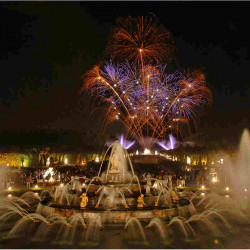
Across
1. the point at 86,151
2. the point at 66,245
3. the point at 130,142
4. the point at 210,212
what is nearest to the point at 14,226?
the point at 66,245

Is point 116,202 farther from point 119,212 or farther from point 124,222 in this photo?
point 124,222

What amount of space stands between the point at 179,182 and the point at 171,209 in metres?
14.3

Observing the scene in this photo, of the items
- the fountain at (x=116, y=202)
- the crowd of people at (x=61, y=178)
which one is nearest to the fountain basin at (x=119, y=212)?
the fountain at (x=116, y=202)

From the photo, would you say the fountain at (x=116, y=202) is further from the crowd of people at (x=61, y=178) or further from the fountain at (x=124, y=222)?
the crowd of people at (x=61, y=178)

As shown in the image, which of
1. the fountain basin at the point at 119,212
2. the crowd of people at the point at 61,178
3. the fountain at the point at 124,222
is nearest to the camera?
the fountain at the point at 124,222

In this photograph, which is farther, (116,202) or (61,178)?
(61,178)

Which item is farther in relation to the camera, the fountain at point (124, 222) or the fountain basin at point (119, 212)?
the fountain basin at point (119, 212)

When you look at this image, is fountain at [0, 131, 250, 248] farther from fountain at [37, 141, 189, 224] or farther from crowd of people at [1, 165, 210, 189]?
crowd of people at [1, 165, 210, 189]

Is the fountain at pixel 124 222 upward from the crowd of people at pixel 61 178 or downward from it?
downward

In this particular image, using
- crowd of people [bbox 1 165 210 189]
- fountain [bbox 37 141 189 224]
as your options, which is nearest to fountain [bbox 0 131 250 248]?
fountain [bbox 37 141 189 224]

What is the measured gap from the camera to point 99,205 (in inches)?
517

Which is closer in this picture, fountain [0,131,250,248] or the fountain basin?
fountain [0,131,250,248]

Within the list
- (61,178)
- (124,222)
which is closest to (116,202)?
(124,222)

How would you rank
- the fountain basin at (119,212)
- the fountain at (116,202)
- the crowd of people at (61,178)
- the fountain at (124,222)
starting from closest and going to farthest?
the fountain at (124,222), the fountain basin at (119,212), the fountain at (116,202), the crowd of people at (61,178)
